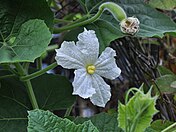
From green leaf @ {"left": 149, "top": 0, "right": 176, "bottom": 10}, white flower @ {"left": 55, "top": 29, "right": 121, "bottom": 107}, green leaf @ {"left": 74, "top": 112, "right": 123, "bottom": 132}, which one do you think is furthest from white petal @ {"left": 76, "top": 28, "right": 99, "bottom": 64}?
green leaf @ {"left": 149, "top": 0, "right": 176, "bottom": 10}

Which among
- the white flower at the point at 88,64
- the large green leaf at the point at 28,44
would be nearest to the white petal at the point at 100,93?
the white flower at the point at 88,64

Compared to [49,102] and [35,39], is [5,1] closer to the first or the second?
[35,39]

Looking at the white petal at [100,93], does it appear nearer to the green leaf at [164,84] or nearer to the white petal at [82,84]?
the white petal at [82,84]

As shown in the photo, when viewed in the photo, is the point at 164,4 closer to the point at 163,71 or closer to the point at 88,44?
the point at 163,71

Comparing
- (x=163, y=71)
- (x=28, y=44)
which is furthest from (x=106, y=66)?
(x=163, y=71)

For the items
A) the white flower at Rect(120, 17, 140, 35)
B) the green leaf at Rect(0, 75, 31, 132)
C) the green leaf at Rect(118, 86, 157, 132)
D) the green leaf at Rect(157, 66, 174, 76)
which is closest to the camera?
the green leaf at Rect(118, 86, 157, 132)

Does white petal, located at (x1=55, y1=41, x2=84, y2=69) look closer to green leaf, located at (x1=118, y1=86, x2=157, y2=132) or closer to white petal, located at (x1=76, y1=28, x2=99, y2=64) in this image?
white petal, located at (x1=76, y1=28, x2=99, y2=64)
